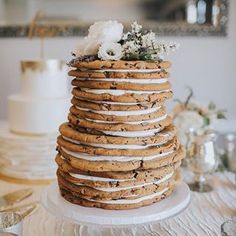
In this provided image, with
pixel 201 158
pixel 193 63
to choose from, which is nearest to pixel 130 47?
pixel 201 158

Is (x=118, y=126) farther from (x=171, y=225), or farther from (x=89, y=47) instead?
(x=171, y=225)

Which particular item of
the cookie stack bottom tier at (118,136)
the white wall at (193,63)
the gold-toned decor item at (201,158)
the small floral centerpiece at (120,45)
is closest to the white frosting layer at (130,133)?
the cookie stack bottom tier at (118,136)

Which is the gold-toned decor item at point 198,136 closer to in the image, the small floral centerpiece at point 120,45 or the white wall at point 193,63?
the small floral centerpiece at point 120,45

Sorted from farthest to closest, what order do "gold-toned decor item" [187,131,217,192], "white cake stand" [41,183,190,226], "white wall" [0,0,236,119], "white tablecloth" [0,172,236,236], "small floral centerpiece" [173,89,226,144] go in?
1. "white wall" [0,0,236,119]
2. "small floral centerpiece" [173,89,226,144]
3. "gold-toned decor item" [187,131,217,192]
4. "white tablecloth" [0,172,236,236]
5. "white cake stand" [41,183,190,226]

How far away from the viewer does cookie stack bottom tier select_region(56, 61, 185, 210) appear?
873 millimetres

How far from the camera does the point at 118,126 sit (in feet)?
2.86

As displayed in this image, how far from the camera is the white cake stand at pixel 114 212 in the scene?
87cm

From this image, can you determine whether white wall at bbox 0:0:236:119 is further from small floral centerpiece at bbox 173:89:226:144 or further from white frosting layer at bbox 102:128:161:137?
white frosting layer at bbox 102:128:161:137

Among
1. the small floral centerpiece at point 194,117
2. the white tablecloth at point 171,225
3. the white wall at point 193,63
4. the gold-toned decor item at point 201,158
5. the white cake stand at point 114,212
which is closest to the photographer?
the white cake stand at point 114,212

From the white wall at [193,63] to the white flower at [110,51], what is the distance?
3.59 ft

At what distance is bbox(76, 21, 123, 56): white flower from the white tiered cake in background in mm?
490

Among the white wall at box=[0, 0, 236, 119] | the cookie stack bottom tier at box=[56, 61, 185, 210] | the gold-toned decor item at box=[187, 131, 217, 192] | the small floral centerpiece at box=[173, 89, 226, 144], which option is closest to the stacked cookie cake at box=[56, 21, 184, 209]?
the cookie stack bottom tier at box=[56, 61, 185, 210]

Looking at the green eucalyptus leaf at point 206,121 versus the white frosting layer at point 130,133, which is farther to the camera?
the green eucalyptus leaf at point 206,121

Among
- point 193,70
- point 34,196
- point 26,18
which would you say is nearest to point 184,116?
point 34,196
